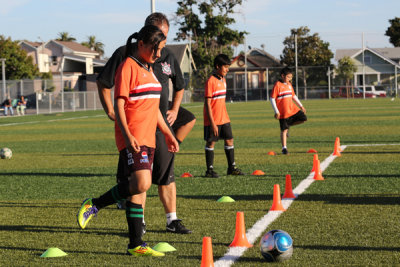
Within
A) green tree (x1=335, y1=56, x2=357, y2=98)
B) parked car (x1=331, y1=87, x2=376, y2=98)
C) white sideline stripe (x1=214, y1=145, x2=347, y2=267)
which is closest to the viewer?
white sideline stripe (x1=214, y1=145, x2=347, y2=267)

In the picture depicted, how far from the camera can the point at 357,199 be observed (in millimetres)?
8078

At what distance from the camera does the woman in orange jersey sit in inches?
208

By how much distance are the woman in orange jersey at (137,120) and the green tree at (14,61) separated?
219ft

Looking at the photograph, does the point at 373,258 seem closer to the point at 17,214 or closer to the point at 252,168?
the point at 17,214

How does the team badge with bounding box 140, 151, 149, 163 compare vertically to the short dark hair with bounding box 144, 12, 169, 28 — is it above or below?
below

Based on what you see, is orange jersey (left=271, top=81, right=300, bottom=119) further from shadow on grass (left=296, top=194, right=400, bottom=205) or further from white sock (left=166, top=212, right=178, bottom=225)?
white sock (left=166, top=212, right=178, bottom=225)

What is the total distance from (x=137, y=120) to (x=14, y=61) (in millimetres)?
67140

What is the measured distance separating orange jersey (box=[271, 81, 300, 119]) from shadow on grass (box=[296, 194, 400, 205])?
6157mm

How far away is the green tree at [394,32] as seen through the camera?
107 metres

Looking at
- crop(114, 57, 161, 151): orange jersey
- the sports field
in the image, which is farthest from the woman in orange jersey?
the sports field

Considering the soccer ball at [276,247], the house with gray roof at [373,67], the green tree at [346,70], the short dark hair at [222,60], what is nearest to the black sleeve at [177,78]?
the soccer ball at [276,247]

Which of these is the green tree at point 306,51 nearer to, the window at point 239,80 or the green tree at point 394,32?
the window at point 239,80

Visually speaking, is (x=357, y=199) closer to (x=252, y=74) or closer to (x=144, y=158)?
(x=144, y=158)

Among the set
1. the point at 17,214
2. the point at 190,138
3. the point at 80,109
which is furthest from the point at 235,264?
the point at 80,109
